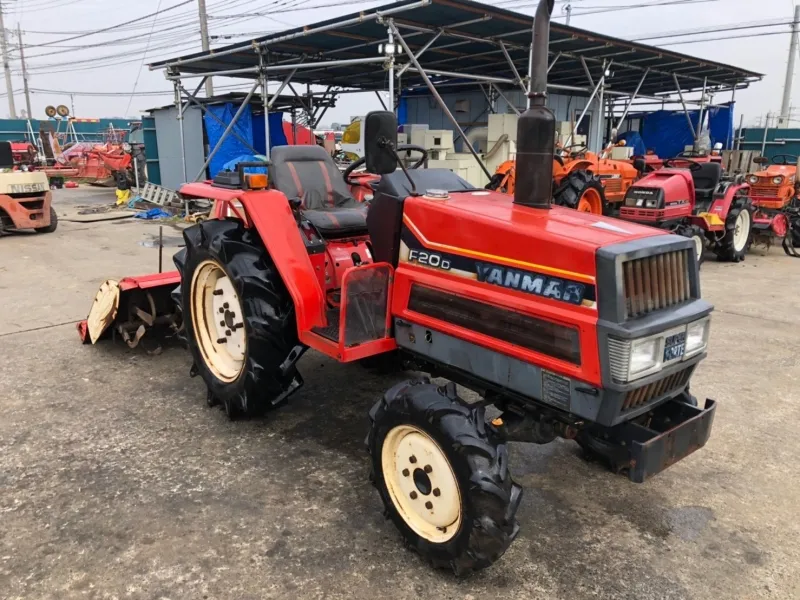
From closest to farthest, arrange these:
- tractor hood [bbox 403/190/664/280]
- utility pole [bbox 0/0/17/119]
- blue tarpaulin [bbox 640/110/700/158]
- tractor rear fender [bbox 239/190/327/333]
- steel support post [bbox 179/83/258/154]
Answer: tractor hood [bbox 403/190/664/280] < tractor rear fender [bbox 239/190/327/333] < steel support post [bbox 179/83/258/154] < blue tarpaulin [bbox 640/110/700/158] < utility pole [bbox 0/0/17/119]

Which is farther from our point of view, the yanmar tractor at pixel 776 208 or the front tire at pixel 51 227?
the front tire at pixel 51 227

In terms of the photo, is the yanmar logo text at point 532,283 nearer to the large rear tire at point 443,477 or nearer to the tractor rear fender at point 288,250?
the large rear tire at point 443,477

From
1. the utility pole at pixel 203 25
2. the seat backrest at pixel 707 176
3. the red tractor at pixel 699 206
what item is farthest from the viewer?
the utility pole at pixel 203 25

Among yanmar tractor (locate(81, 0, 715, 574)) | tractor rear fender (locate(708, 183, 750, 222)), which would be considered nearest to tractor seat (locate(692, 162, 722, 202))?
tractor rear fender (locate(708, 183, 750, 222))

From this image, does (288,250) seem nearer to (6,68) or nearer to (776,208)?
(776,208)

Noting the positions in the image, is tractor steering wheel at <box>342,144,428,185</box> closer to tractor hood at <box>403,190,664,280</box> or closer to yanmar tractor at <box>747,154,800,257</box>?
tractor hood at <box>403,190,664,280</box>

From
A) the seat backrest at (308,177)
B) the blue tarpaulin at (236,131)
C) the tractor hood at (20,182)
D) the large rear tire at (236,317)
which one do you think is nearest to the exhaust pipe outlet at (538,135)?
the large rear tire at (236,317)

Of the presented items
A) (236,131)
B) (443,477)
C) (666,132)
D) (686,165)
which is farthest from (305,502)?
(666,132)

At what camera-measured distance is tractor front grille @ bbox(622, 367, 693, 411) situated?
2289 millimetres

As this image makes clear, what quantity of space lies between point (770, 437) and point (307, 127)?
576 inches

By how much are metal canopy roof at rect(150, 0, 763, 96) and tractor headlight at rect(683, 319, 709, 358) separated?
6.50m

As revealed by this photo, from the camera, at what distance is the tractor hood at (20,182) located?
31.9 ft

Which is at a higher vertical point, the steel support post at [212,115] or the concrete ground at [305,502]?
the steel support post at [212,115]

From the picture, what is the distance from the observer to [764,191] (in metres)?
9.64
